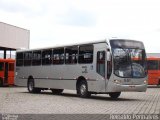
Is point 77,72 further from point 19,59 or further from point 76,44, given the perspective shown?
point 19,59

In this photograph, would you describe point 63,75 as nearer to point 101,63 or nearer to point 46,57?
point 46,57

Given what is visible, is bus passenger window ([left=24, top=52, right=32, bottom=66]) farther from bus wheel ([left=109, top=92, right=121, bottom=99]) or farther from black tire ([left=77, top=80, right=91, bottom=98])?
bus wheel ([left=109, top=92, right=121, bottom=99])

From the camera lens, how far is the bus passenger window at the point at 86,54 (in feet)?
73.3

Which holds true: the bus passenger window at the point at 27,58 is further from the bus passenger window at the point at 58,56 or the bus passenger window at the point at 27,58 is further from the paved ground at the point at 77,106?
the paved ground at the point at 77,106

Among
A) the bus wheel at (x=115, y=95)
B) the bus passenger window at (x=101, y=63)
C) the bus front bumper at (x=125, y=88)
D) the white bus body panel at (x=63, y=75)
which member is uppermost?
the bus passenger window at (x=101, y=63)

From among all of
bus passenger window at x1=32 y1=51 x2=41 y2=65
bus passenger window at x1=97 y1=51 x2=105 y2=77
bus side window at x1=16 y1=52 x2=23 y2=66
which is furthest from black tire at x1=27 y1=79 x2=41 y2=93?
bus passenger window at x1=97 y1=51 x2=105 y2=77

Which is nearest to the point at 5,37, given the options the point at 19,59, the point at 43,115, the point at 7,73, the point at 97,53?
the point at 7,73

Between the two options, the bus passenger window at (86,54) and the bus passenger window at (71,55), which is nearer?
the bus passenger window at (86,54)

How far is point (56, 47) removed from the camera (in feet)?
85.5

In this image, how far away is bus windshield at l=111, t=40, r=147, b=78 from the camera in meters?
20.7

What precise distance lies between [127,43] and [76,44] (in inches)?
138

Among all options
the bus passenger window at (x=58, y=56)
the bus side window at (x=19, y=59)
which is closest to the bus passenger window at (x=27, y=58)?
the bus side window at (x=19, y=59)

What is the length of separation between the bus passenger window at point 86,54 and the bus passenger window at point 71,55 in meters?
0.51

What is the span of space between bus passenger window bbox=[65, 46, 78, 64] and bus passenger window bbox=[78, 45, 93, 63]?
0.51 meters
